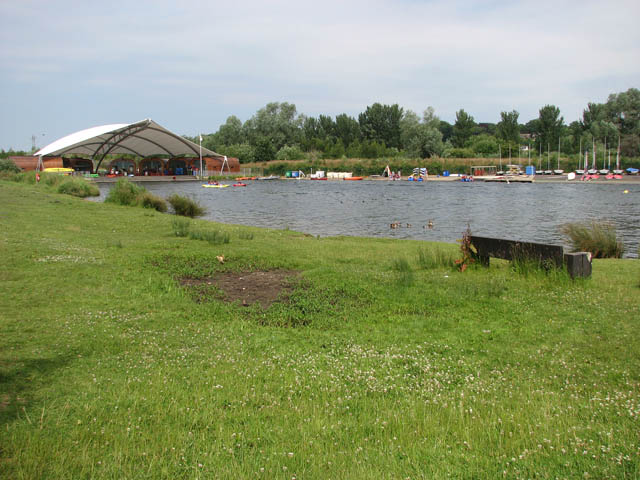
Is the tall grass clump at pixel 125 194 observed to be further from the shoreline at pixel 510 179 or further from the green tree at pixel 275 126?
the green tree at pixel 275 126

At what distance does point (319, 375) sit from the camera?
202 inches

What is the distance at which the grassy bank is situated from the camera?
359 cm

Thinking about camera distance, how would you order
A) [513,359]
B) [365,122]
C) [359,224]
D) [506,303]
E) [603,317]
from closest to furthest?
[513,359]
[603,317]
[506,303]
[359,224]
[365,122]

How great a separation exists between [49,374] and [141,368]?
34.2 inches

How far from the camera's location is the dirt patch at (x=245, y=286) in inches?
333

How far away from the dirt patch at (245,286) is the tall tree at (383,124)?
14134 cm

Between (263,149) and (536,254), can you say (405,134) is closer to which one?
(263,149)

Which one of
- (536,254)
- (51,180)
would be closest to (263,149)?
(51,180)

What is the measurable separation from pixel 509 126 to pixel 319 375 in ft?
445

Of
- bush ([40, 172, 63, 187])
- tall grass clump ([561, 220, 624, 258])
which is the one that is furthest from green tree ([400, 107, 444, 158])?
tall grass clump ([561, 220, 624, 258])

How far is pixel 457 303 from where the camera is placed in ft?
25.9

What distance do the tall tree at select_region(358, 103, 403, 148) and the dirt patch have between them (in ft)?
464

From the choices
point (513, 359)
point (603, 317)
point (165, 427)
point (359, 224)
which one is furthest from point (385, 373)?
point (359, 224)

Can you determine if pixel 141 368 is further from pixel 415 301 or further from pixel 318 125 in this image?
pixel 318 125
